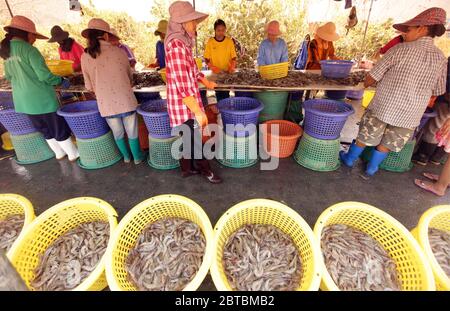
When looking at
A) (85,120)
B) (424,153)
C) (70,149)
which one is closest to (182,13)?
(85,120)

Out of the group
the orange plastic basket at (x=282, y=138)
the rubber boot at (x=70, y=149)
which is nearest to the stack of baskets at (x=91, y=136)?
the rubber boot at (x=70, y=149)

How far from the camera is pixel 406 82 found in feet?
8.14

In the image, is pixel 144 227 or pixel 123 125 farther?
pixel 123 125

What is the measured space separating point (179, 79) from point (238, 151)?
56.6 inches

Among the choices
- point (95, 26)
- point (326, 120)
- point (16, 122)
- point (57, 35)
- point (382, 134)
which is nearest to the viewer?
point (95, 26)

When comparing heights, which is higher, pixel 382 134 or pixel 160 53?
pixel 160 53

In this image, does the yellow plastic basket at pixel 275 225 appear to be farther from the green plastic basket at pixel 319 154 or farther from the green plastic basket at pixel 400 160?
the green plastic basket at pixel 400 160

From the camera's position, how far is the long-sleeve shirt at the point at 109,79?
8.89 feet

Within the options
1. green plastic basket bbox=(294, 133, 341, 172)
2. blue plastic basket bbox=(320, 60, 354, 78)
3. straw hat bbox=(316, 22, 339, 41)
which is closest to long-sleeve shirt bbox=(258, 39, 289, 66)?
straw hat bbox=(316, 22, 339, 41)

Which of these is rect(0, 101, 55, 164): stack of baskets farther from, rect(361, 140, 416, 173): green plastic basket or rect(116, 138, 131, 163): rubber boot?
rect(361, 140, 416, 173): green plastic basket

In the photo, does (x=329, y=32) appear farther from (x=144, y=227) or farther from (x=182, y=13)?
(x=144, y=227)

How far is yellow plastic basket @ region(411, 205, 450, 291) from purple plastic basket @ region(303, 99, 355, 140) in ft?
4.93

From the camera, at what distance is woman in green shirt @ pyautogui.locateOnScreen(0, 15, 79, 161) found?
2.66m
